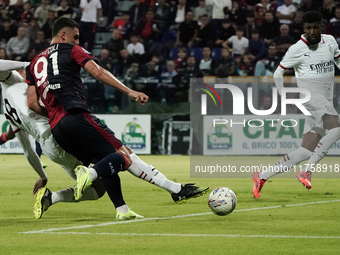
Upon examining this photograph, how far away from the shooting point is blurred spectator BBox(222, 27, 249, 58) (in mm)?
19250

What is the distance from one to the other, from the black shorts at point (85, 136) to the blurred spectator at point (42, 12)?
1604cm

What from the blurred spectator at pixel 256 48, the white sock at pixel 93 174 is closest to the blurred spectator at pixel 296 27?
the blurred spectator at pixel 256 48

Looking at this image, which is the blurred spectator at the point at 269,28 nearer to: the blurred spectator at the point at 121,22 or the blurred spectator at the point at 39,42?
the blurred spectator at the point at 121,22

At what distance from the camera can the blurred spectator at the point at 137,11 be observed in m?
21.1

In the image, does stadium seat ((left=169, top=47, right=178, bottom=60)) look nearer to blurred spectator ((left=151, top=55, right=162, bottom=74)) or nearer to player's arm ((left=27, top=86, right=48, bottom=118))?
blurred spectator ((left=151, top=55, right=162, bottom=74))

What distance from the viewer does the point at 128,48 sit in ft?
65.9

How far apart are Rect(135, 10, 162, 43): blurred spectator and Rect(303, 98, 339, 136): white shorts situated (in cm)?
1193

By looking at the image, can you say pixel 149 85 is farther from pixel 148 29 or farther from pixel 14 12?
pixel 14 12

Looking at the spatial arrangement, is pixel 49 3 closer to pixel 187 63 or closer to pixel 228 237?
pixel 187 63

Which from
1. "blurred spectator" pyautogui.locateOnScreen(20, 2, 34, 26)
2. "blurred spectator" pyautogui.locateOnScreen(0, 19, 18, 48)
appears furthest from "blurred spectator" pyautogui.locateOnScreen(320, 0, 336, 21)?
"blurred spectator" pyautogui.locateOnScreen(0, 19, 18, 48)

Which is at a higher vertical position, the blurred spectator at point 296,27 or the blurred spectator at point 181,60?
the blurred spectator at point 296,27

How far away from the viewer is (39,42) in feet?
67.7

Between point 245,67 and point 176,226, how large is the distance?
42.4ft

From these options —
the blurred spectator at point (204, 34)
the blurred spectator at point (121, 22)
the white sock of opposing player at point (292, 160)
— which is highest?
the blurred spectator at point (121, 22)
